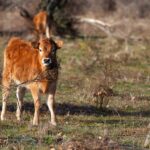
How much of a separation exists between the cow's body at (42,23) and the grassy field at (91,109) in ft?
9.70

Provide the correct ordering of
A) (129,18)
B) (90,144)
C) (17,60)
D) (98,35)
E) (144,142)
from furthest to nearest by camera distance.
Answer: (129,18) → (98,35) → (17,60) → (144,142) → (90,144)

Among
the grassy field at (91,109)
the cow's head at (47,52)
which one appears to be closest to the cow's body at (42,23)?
the grassy field at (91,109)

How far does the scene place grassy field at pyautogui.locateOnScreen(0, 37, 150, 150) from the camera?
1104 centimetres

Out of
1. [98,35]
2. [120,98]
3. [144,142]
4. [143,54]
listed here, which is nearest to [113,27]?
[98,35]

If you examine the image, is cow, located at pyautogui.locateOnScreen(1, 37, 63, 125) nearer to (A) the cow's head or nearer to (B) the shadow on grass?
(A) the cow's head

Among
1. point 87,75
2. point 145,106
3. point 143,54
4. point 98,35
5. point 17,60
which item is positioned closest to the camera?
point 17,60

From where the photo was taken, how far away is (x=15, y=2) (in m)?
34.8

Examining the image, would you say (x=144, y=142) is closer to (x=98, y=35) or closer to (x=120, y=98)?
(x=120, y=98)

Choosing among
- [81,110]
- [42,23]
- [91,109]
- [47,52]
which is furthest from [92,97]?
[42,23]

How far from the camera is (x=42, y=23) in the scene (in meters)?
30.2

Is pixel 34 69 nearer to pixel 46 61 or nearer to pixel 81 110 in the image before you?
pixel 46 61

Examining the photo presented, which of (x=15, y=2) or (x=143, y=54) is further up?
(x=15, y=2)

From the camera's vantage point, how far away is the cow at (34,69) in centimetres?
1332

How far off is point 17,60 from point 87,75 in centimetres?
695
